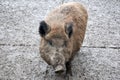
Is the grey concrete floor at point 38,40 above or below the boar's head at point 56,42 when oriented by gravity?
below

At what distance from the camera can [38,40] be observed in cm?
527

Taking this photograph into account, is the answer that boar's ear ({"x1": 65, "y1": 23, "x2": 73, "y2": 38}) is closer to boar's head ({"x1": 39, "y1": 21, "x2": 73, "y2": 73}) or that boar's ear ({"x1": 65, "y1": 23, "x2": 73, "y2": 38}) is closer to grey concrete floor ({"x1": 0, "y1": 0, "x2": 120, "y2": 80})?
boar's head ({"x1": 39, "y1": 21, "x2": 73, "y2": 73})

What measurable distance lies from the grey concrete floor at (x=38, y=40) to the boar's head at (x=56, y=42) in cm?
64

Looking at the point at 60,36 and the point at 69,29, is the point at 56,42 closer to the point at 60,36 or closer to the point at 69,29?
the point at 60,36

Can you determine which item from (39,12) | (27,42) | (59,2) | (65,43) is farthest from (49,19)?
(59,2)

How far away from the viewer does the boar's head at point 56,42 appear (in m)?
3.60

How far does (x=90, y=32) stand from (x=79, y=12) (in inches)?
48.9

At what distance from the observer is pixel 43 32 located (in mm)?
3816

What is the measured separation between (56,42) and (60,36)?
0.11 m

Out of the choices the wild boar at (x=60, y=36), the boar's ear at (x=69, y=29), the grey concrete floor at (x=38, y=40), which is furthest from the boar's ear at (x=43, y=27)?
the grey concrete floor at (x=38, y=40)

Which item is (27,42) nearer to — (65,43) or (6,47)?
(6,47)

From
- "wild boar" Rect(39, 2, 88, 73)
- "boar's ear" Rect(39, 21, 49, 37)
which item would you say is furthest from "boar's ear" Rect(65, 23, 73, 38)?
"boar's ear" Rect(39, 21, 49, 37)

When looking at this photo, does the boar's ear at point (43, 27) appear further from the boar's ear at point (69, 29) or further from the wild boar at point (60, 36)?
the boar's ear at point (69, 29)

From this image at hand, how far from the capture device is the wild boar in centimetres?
361
